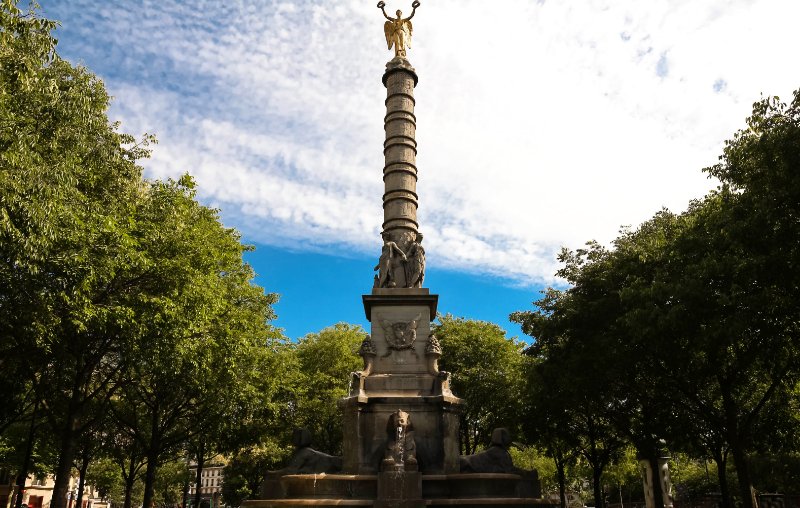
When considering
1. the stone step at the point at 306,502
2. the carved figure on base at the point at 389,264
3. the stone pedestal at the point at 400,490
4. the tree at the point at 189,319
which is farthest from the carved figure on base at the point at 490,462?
the tree at the point at 189,319

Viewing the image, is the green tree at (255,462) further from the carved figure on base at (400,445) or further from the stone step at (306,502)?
the carved figure on base at (400,445)

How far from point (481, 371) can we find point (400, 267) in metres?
16.7

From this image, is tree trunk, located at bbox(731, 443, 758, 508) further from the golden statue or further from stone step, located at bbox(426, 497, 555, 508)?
the golden statue

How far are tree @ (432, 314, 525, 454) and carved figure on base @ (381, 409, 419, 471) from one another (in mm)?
15141

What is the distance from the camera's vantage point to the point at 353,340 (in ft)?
120

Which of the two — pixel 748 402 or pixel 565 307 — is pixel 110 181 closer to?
pixel 565 307

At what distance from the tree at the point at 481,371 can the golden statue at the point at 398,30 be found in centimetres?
1564

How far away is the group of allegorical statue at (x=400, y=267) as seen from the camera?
14.9m

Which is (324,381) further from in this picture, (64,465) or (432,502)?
(432,502)

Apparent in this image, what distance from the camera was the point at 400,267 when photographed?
15094 millimetres

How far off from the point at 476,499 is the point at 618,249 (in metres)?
12.0

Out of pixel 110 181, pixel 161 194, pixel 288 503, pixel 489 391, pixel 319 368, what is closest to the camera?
pixel 288 503

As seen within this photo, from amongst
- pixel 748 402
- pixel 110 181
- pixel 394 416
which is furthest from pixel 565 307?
pixel 110 181

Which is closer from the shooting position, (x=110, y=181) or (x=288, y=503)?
(x=288, y=503)
